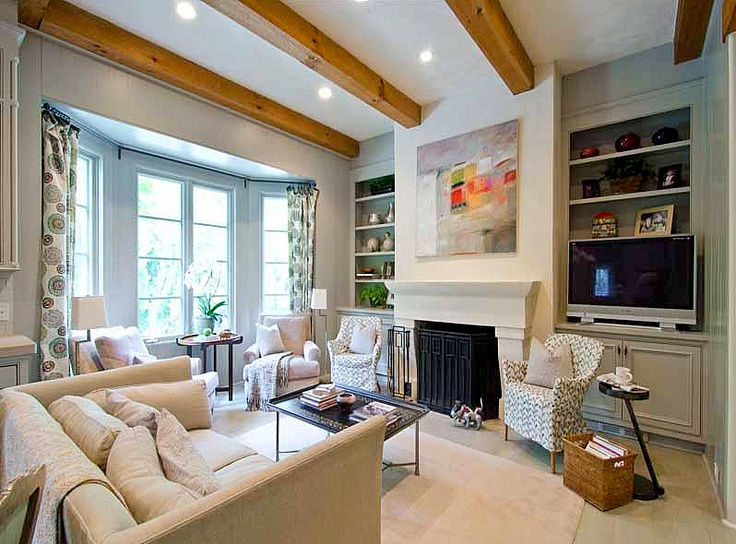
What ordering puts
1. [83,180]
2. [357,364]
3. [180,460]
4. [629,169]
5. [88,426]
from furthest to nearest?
1. [357,364]
2. [83,180]
3. [629,169]
4. [88,426]
5. [180,460]

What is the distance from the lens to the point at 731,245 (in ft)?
6.55

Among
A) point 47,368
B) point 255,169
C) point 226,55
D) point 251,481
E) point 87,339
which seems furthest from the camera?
point 255,169

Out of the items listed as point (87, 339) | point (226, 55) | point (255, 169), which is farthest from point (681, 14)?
point (87, 339)

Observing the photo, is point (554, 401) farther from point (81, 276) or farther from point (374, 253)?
point (81, 276)

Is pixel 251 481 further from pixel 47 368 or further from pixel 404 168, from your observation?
pixel 404 168

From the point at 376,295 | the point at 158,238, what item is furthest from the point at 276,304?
the point at 158,238

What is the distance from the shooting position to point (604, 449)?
2.32 metres

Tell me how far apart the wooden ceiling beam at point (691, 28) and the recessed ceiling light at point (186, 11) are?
3389mm

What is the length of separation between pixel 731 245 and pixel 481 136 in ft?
7.92

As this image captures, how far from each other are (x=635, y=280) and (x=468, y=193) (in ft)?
5.65

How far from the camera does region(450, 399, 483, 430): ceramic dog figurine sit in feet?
11.2

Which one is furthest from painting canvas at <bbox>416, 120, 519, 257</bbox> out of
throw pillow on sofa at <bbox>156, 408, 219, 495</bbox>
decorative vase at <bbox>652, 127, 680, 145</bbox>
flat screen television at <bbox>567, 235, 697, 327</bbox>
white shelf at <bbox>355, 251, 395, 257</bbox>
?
throw pillow on sofa at <bbox>156, 408, 219, 495</bbox>

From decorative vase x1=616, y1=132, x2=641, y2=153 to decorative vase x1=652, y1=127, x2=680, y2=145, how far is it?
0.50ft

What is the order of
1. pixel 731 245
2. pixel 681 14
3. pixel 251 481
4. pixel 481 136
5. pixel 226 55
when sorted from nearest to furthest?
pixel 251 481 < pixel 731 245 < pixel 681 14 < pixel 226 55 < pixel 481 136
